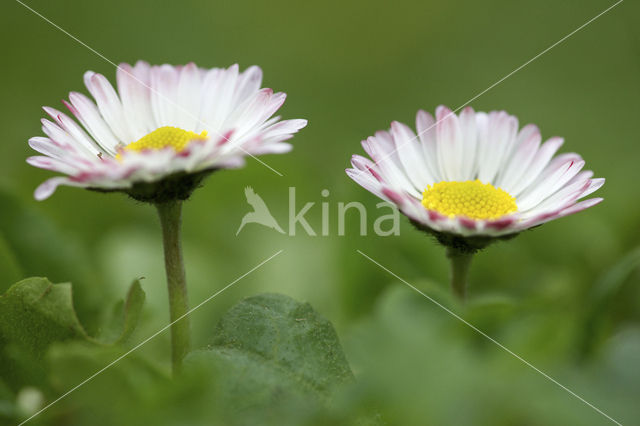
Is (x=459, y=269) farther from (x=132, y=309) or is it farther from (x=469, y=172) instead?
(x=132, y=309)

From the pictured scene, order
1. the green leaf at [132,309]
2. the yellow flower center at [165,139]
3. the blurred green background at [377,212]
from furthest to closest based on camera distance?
the yellow flower center at [165,139], the green leaf at [132,309], the blurred green background at [377,212]

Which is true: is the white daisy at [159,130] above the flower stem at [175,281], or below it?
above

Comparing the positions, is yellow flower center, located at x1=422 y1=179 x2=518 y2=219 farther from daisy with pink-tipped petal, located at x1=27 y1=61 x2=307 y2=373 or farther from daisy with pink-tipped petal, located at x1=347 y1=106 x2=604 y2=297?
daisy with pink-tipped petal, located at x1=27 y1=61 x2=307 y2=373

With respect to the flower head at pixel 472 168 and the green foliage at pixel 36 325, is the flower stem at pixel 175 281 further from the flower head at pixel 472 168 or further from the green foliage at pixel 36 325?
the flower head at pixel 472 168

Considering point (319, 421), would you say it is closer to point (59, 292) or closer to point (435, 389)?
point (435, 389)

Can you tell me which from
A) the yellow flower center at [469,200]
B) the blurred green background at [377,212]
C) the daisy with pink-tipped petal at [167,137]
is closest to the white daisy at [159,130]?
the daisy with pink-tipped petal at [167,137]

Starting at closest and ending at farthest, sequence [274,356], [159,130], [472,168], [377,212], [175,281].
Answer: [274,356], [175,281], [159,130], [472,168], [377,212]

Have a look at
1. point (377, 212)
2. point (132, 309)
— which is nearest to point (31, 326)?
point (132, 309)

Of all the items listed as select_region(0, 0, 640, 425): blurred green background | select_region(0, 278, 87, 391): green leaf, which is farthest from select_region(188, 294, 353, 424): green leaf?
select_region(0, 278, 87, 391): green leaf
